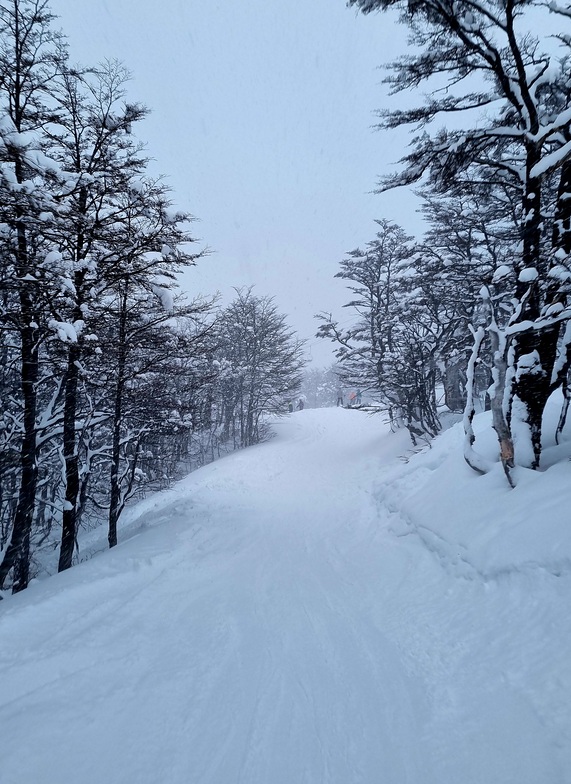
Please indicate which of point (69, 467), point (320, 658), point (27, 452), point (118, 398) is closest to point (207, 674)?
point (320, 658)

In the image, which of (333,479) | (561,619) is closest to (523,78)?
(561,619)

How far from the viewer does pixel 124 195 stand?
24.0 ft

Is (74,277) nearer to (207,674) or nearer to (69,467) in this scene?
(69,467)

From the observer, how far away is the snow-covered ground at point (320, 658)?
2170mm

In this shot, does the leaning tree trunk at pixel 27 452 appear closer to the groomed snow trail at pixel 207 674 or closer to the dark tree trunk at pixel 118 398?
the dark tree trunk at pixel 118 398

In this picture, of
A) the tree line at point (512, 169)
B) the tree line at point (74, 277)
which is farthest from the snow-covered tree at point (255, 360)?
the tree line at point (512, 169)

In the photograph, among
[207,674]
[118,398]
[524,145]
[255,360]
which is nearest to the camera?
[207,674]

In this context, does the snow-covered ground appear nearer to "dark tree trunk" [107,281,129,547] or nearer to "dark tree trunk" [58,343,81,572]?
"dark tree trunk" [58,343,81,572]

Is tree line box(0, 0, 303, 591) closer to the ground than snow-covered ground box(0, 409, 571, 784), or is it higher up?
higher up

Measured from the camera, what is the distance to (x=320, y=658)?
323 centimetres

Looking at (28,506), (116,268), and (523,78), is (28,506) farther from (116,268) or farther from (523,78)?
(523,78)

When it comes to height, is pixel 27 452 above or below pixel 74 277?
below

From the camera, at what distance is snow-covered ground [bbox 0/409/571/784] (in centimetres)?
217

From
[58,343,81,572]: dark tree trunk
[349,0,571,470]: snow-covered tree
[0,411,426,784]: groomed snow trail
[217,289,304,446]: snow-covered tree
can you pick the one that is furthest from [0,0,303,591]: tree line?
[217,289,304,446]: snow-covered tree
